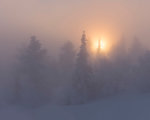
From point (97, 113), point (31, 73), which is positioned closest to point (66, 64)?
point (31, 73)

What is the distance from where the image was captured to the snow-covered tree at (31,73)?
24.9m

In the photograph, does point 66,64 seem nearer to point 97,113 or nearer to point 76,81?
point 76,81

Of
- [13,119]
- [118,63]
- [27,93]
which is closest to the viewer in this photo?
[13,119]

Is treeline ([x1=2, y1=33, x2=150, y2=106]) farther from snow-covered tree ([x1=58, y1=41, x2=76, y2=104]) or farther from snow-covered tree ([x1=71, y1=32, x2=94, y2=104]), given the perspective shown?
snow-covered tree ([x1=58, y1=41, x2=76, y2=104])

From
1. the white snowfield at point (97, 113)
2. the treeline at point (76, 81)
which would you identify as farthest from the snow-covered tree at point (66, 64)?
the white snowfield at point (97, 113)

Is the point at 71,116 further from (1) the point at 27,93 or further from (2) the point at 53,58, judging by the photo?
(2) the point at 53,58

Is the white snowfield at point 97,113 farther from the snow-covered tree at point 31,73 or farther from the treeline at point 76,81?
the snow-covered tree at point 31,73

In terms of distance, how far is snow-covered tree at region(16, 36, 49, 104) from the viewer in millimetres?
24875

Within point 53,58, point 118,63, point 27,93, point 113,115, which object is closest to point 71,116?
point 113,115

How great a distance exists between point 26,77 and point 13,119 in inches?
405

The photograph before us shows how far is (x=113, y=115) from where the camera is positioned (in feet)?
50.1

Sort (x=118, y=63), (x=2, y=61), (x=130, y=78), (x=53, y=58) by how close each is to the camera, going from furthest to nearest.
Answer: (x=2, y=61) < (x=53, y=58) < (x=118, y=63) < (x=130, y=78)

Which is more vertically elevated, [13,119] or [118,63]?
[118,63]

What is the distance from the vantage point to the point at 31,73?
25188 millimetres
